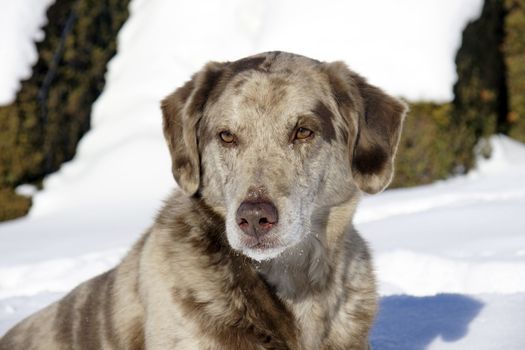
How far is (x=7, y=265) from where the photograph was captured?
7.90 m

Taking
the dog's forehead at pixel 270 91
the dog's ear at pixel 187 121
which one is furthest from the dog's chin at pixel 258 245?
the dog's forehead at pixel 270 91

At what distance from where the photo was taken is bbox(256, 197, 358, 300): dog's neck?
3.78m

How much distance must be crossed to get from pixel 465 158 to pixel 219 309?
9.16 metres

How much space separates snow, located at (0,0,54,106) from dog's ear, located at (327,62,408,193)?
7922 millimetres

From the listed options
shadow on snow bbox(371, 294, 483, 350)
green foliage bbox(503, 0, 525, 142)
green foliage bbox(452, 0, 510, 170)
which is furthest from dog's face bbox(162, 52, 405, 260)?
green foliage bbox(503, 0, 525, 142)

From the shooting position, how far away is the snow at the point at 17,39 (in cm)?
1089

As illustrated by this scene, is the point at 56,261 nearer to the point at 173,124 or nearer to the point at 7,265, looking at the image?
the point at 7,265

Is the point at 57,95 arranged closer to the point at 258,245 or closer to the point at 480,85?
the point at 480,85

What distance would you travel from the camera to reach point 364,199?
→ 10.6 meters

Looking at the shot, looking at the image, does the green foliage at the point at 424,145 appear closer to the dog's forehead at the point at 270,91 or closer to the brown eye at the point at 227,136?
the dog's forehead at the point at 270,91

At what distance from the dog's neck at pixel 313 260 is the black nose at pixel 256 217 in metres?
0.41

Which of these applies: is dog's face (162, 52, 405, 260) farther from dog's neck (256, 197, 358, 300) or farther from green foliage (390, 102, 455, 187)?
green foliage (390, 102, 455, 187)

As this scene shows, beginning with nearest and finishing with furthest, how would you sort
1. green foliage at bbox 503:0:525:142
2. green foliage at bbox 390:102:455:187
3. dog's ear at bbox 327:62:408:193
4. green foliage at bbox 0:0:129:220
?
dog's ear at bbox 327:62:408:193
green foliage at bbox 0:0:129:220
green foliage at bbox 390:102:455:187
green foliage at bbox 503:0:525:142

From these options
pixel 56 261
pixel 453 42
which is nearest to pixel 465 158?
pixel 453 42
